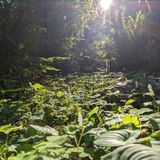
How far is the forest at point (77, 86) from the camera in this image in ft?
7.64

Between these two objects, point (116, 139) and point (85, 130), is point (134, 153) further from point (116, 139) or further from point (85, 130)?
point (85, 130)

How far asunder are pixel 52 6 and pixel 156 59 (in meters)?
4.88

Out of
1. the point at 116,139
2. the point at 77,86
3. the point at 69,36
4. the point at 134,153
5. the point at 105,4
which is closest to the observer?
the point at 134,153

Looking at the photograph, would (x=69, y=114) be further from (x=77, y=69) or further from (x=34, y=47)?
(x=77, y=69)

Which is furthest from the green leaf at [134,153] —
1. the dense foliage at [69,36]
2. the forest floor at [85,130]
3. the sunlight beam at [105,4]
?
the sunlight beam at [105,4]

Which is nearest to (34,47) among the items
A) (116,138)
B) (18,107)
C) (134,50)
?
→ (134,50)

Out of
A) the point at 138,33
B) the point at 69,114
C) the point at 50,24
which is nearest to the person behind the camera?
the point at 69,114

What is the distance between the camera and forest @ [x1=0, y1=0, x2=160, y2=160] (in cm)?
233

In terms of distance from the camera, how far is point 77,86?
19.1 feet

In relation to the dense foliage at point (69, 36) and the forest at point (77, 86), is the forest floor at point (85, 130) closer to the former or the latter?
the forest at point (77, 86)

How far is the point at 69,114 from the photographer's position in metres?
3.79

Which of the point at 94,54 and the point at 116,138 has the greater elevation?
the point at 94,54

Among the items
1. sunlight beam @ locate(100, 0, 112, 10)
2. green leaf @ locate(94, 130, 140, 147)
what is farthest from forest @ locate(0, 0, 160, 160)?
sunlight beam @ locate(100, 0, 112, 10)

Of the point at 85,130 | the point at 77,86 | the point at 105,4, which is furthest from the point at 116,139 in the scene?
the point at 105,4
